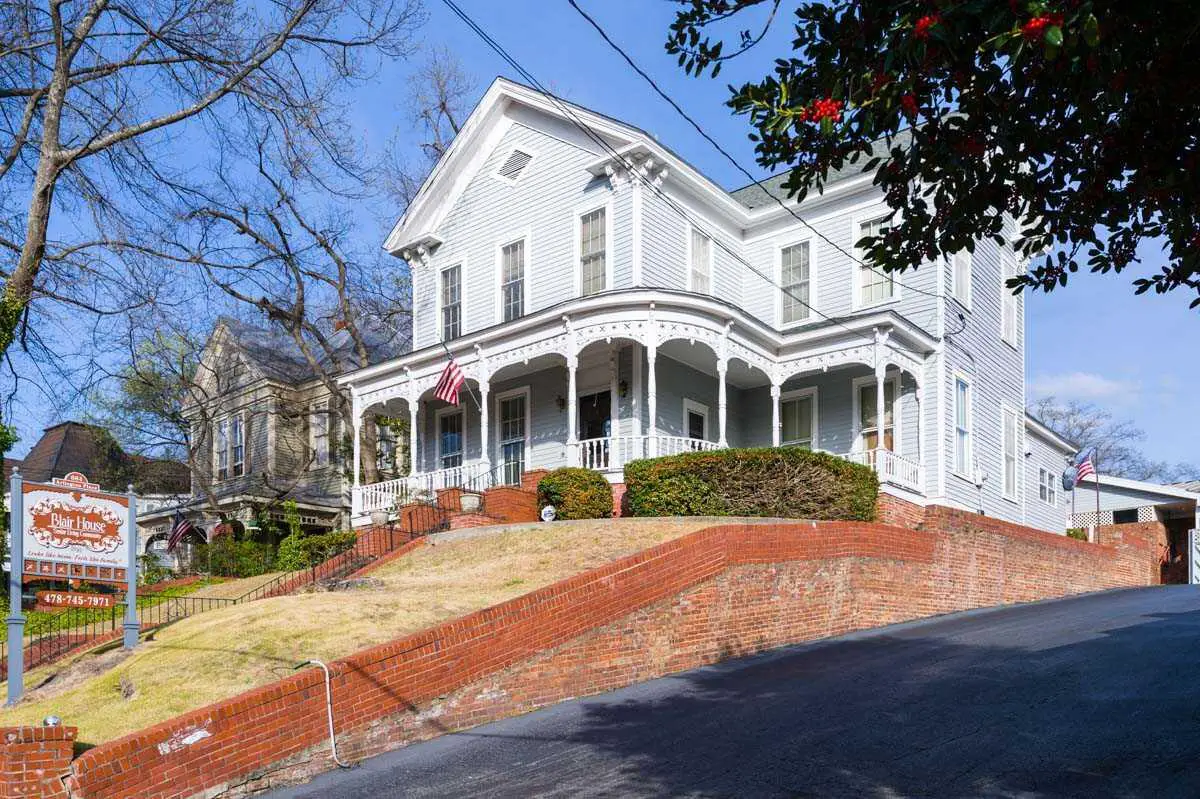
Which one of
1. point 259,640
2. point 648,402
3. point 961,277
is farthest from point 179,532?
point 259,640

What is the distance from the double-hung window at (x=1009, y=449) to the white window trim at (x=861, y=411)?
4.94m

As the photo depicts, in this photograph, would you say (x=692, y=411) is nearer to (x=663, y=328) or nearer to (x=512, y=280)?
(x=663, y=328)

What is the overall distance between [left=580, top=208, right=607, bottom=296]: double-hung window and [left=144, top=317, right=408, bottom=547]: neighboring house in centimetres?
1044

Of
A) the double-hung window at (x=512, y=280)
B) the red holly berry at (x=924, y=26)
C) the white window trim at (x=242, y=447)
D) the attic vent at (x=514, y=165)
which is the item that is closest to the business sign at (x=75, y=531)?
the red holly berry at (x=924, y=26)

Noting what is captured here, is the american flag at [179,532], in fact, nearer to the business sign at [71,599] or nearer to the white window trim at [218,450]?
the white window trim at [218,450]

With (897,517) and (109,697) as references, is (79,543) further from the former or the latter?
(897,517)

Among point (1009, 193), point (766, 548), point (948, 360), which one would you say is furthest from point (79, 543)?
point (948, 360)

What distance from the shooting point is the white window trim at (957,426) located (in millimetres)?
22450

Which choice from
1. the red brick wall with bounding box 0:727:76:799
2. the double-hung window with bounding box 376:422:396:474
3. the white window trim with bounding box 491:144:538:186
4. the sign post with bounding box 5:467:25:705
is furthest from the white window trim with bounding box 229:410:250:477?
the red brick wall with bounding box 0:727:76:799

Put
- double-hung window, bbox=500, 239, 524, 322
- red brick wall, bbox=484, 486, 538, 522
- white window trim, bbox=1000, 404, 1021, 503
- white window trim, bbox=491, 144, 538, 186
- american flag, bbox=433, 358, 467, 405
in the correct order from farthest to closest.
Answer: white window trim, bbox=1000, 404, 1021, 503, white window trim, bbox=491, 144, 538, 186, double-hung window, bbox=500, 239, 524, 322, american flag, bbox=433, 358, 467, 405, red brick wall, bbox=484, 486, 538, 522

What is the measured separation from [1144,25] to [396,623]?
8850mm

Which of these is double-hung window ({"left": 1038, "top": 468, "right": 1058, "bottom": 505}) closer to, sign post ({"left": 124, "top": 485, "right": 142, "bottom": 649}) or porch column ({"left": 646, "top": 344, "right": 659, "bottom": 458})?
porch column ({"left": 646, "top": 344, "right": 659, "bottom": 458})

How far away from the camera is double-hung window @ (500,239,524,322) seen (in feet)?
80.8

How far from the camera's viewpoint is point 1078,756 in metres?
8.27
